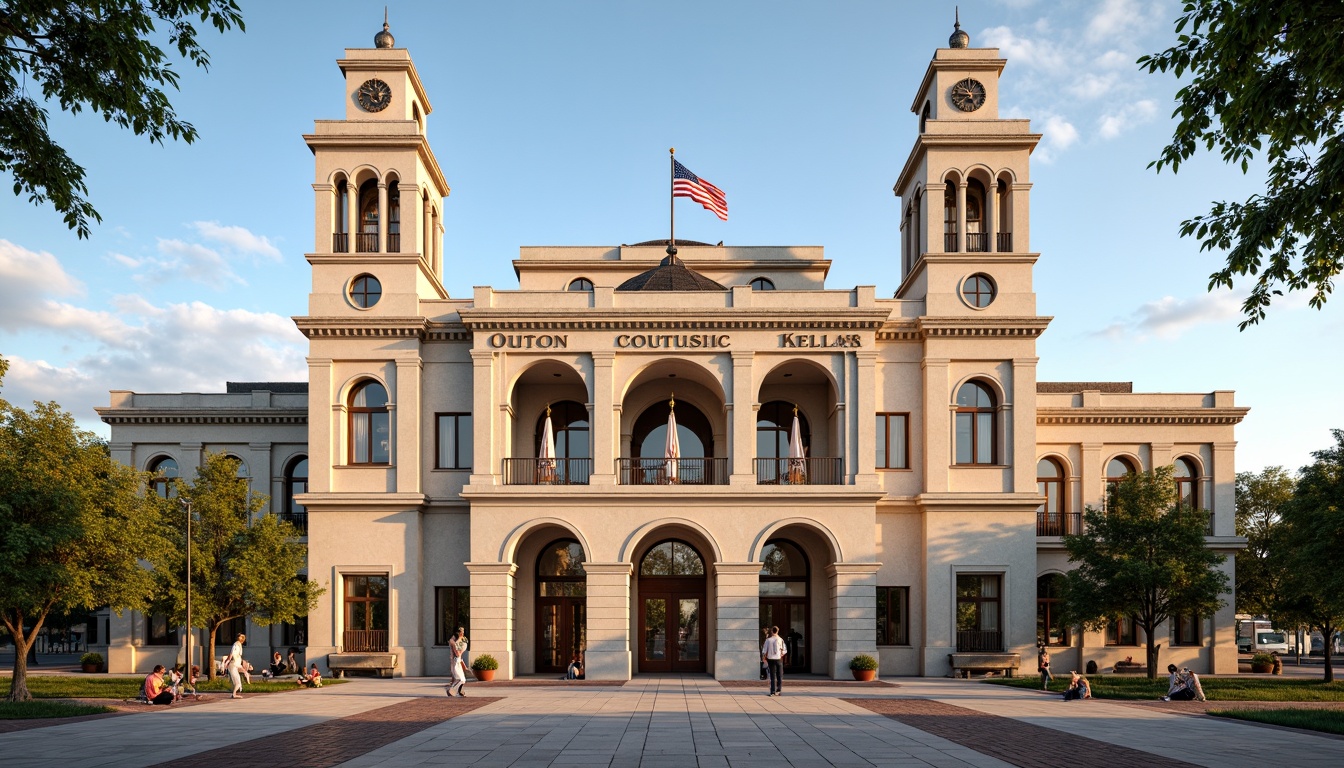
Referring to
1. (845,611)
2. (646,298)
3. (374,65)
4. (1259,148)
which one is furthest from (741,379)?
(1259,148)

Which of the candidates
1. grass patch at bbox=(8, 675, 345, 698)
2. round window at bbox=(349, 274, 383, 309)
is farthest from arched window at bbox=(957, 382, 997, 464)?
grass patch at bbox=(8, 675, 345, 698)

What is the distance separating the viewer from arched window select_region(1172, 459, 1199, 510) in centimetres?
3684

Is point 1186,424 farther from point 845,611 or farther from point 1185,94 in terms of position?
point 1185,94

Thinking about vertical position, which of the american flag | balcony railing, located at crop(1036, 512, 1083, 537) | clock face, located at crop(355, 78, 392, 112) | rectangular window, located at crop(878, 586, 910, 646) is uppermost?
clock face, located at crop(355, 78, 392, 112)

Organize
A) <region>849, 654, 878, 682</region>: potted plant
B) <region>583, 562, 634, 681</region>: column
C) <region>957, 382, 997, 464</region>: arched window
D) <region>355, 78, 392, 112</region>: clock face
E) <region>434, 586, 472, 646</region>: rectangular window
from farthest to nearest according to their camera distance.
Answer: <region>355, 78, 392, 112</region>: clock face
<region>957, 382, 997, 464</region>: arched window
<region>434, 586, 472, 646</region>: rectangular window
<region>583, 562, 634, 681</region>: column
<region>849, 654, 878, 682</region>: potted plant

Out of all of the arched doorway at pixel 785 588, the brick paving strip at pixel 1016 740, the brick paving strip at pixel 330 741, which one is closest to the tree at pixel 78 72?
the brick paving strip at pixel 330 741

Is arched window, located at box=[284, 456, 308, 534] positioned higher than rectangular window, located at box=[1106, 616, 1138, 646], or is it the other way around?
arched window, located at box=[284, 456, 308, 534]

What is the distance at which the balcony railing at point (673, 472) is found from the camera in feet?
102

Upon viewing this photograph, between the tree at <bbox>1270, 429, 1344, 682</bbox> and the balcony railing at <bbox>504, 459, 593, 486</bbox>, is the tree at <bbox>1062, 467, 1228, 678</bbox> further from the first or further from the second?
the balcony railing at <bbox>504, 459, 593, 486</bbox>

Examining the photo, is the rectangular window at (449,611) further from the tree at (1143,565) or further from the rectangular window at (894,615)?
→ the tree at (1143,565)

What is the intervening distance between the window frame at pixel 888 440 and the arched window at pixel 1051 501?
678 cm

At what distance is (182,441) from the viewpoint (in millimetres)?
37688

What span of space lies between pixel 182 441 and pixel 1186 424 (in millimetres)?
36847

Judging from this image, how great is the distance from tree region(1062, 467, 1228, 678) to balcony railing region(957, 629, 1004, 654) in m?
2.37
